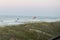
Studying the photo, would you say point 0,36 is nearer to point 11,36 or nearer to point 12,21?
point 11,36

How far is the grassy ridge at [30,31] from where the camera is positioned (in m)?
2.14

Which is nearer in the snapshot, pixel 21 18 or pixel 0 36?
pixel 0 36

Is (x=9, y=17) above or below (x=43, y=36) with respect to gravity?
above

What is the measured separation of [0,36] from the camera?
209 centimetres

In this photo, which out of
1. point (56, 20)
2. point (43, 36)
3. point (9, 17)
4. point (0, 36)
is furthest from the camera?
point (56, 20)

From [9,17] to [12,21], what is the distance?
3.1 inches

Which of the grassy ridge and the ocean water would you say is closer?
the grassy ridge

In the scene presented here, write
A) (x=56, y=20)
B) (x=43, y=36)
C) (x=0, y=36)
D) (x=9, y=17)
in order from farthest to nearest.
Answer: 1. (x=56, y=20)
2. (x=9, y=17)
3. (x=43, y=36)
4. (x=0, y=36)

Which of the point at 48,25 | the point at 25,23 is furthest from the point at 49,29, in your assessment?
the point at 25,23

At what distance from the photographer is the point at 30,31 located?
89.9 inches

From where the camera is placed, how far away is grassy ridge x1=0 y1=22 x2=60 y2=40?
214 centimetres

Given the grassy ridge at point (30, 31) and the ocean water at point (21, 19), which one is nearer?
the grassy ridge at point (30, 31)

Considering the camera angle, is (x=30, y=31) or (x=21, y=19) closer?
(x=30, y=31)

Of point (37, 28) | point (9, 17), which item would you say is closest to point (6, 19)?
point (9, 17)
